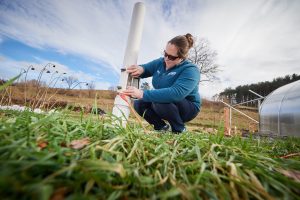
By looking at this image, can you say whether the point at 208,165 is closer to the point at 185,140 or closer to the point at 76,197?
the point at 185,140

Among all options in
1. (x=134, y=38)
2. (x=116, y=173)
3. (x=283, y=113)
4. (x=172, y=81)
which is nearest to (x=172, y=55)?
(x=172, y=81)

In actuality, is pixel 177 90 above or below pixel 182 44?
below

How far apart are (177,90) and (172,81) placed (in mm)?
372

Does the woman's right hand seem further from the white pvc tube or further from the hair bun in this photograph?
the hair bun

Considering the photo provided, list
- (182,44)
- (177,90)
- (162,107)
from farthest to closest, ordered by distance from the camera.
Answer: (162,107) → (182,44) → (177,90)

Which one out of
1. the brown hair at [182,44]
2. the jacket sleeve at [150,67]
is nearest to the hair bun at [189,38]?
the brown hair at [182,44]

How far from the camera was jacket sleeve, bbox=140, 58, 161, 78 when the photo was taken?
10.7 feet

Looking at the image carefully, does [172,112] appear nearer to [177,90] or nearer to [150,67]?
[177,90]

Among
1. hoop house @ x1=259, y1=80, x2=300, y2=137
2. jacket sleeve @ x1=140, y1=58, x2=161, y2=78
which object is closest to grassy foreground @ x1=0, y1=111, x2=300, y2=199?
jacket sleeve @ x1=140, y1=58, x2=161, y2=78

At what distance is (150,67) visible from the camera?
10.8 ft

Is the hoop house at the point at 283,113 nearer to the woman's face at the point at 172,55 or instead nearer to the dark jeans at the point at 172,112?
the dark jeans at the point at 172,112

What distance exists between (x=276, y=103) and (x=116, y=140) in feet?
24.9

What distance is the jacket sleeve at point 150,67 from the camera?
326cm

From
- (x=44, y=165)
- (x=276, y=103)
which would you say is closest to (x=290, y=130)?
(x=276, y=103)
